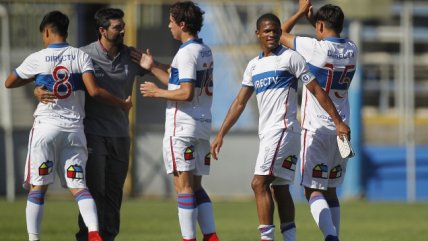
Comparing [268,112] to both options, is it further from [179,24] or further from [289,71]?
[179,24]

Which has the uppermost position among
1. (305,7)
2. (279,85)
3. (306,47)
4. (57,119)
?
(305,7)

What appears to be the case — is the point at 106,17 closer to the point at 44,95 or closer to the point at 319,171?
the point at 44,95

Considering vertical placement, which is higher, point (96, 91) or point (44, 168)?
point (96, 91)

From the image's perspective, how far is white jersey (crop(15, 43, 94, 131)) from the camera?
34.5 ft

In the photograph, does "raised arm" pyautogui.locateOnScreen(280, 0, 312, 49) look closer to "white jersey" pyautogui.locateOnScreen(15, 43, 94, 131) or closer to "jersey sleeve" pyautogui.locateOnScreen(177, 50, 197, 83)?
"jersey sleeve" pyautogui.locateOnScreen(177, 50, 197, 83)

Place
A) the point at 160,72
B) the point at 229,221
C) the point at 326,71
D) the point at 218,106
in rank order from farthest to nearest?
the point at 218,106 → the point at 229,221 → the point at 160,72 → the point at 326,71

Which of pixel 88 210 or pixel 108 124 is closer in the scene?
pixel 88 210

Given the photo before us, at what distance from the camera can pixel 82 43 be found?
24000 millimetres

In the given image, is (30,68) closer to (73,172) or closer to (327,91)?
(73,172)

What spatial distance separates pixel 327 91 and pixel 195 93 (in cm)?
132

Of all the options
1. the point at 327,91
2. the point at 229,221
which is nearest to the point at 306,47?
the point at 327,91

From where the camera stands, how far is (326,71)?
35.3 feet

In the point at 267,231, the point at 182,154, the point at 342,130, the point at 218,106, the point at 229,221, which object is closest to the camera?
the point at 342,130

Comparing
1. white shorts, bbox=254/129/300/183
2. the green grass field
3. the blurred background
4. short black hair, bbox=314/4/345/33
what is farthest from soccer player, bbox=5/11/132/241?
the blurred background
